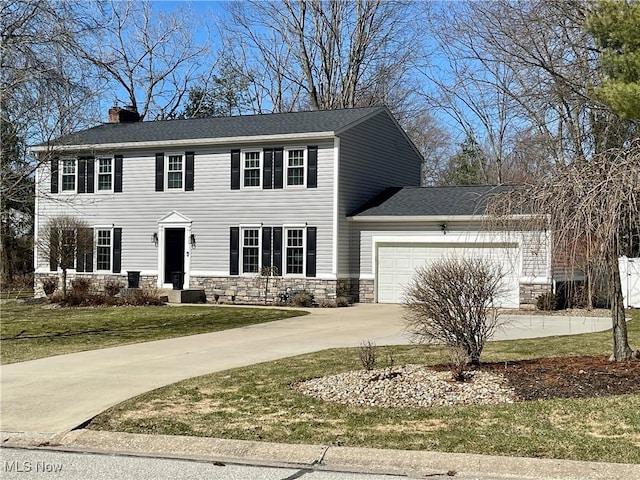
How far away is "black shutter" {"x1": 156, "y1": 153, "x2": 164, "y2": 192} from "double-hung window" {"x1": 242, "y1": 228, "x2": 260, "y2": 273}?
12.4ft

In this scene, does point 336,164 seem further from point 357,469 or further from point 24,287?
point 357,469

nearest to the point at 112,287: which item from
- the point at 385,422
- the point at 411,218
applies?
the point at 411,218

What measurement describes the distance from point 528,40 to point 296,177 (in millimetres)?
9673

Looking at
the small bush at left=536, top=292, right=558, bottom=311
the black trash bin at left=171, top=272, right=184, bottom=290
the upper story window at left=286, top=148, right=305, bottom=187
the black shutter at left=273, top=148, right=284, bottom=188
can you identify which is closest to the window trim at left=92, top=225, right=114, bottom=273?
the black trash bin at left=171, top=272, right=184, bottom=290

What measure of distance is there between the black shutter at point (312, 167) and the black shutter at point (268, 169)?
1.39 meters

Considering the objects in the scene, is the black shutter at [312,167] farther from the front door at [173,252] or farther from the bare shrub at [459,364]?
the bare shrub at [459,364]

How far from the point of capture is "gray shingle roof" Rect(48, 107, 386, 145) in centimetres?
2666

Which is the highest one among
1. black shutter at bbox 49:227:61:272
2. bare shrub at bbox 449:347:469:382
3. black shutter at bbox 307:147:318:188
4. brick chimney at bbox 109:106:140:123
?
brick chimney at bbox 109:106:140:123

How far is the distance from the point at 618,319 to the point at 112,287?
67.2 feet

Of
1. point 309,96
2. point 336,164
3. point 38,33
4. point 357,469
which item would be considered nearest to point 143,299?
point 336,164

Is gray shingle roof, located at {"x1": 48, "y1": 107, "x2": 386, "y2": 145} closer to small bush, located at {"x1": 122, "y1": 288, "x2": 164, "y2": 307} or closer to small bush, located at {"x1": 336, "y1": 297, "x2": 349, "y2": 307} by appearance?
small bush, located at {"x1": 122, "y1": 288, "x2": 164, "y2": 307}

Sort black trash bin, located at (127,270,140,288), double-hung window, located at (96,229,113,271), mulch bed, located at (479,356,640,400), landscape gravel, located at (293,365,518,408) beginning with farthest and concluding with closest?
1. double-hung window, located at (96,229,113,271)
2. black trash bin, located at (127,270,140,288)
3. mulch bed, located at (479,356,640,400)
4. landscape gravel, located at (293,365,518,408)

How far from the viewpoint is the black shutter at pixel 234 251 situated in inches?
1061

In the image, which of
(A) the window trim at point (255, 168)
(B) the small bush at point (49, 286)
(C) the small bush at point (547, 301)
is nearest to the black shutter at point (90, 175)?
(B) the small bush at point (49, 286)
